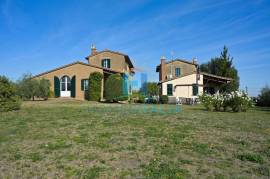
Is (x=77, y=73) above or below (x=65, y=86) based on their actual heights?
above

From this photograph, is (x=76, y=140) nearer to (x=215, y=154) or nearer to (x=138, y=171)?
(x=138, y=171)

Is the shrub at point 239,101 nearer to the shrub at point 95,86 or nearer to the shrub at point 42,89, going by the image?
the shrub at point 95,86

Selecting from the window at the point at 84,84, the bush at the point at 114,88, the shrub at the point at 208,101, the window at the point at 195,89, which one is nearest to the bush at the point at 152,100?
the bush at the point at 114,88

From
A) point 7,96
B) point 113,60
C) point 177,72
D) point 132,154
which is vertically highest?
point 113,60

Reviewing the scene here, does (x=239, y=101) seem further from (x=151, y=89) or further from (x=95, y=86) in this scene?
(x=151, y=89)

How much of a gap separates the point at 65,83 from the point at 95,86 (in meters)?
4.69

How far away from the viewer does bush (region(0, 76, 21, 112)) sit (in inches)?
479

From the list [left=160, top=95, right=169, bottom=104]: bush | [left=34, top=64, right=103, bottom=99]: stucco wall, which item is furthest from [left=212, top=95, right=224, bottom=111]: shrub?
[left=34, top=64, right=103, bottom=99]: stucco wall

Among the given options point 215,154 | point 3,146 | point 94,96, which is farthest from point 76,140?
point 94,96

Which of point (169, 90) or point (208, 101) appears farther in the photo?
point (169, 90)

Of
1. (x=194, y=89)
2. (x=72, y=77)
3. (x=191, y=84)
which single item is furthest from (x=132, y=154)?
(x=194, y=89)

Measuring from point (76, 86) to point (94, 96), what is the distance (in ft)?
10.5

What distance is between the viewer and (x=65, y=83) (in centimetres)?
2783

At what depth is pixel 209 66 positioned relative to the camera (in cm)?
5344
